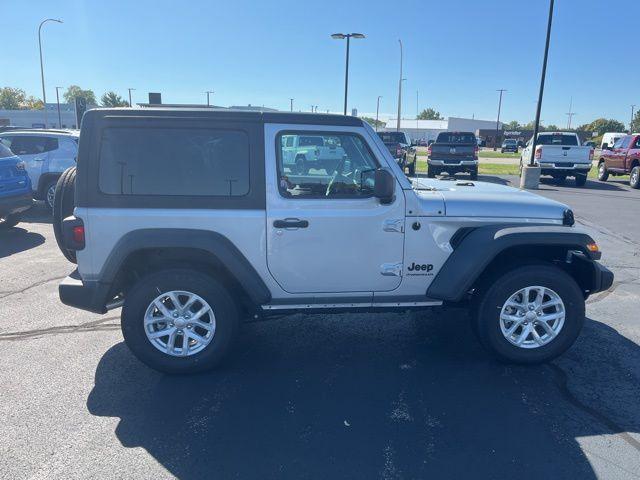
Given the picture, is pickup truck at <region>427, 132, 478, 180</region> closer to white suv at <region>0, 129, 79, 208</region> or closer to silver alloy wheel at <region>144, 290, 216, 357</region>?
white suv at <region>0, 129, 79, 208</region>

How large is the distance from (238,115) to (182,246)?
3.50ft

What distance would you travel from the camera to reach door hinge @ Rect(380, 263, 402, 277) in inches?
153

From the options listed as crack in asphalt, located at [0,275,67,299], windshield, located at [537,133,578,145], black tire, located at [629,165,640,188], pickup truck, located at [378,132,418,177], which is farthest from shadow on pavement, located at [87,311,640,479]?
windshield, located at [537,133,578,145]

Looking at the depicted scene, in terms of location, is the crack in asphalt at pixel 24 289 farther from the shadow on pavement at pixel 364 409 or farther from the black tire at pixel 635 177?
the black tire at pixel 635 177

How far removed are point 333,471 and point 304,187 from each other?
2.02 meters

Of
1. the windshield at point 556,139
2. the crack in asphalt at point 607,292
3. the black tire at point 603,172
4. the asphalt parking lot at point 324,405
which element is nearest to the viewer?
the asphalt parking lot at point 324,405

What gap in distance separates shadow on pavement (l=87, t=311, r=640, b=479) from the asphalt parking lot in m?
0.01

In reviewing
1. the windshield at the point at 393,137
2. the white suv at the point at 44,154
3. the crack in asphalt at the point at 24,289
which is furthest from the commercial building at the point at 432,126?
the crack in asphalt at the point at 24,289

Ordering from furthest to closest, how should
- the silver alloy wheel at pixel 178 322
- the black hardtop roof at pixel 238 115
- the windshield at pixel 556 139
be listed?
the windshield at pixel 556 139
the silver alloy wheel at pixel 178 322
the black hardtop roof at pixel 238 115

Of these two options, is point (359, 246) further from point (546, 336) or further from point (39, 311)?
point (39, 311)

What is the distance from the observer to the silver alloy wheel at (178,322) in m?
3.78

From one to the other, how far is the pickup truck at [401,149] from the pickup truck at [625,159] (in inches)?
288

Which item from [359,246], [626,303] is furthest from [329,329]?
[626,303]

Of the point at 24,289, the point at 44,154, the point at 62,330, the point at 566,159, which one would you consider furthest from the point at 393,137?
the point at 62,330
